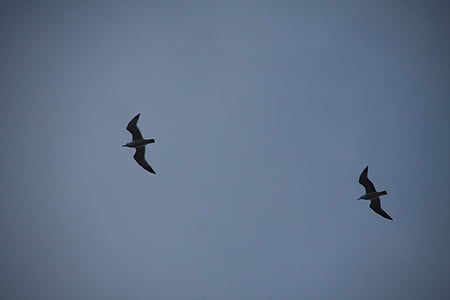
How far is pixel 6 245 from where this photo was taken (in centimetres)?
18612

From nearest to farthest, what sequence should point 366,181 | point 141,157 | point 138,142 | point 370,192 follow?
1. point 138,142
2. point 141,157
3. point 366,181
4. point 370,192

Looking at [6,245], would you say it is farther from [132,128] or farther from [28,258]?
[132,128]

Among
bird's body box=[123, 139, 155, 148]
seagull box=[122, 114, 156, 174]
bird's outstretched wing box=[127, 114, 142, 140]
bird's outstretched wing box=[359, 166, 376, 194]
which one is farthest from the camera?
bird's outstretched wing box=[359, 166, 376, 194]

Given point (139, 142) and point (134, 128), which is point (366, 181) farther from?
point (134, 128)

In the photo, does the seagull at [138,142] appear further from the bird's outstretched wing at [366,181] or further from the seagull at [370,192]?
the seagull at [370,192]

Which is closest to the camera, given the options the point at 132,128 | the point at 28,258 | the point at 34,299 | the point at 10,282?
the point at 132,128

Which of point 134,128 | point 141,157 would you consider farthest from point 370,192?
point 134,128

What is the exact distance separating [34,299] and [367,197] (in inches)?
5527

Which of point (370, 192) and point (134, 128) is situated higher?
point (134, 128)

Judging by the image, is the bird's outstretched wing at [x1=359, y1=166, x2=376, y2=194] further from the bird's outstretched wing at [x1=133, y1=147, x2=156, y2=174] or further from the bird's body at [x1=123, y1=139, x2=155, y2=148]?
the bird's outstretched wing at [x1=133, y1=147, x2=156, y2=174]

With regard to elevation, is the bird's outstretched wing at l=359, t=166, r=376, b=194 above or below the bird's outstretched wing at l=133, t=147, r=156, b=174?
below

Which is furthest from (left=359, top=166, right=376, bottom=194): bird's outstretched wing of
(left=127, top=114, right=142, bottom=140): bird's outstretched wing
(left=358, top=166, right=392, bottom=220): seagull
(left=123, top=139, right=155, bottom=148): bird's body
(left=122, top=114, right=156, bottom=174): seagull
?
(left=127, top=114, right=142, bottom=140): bird's outstretched wing

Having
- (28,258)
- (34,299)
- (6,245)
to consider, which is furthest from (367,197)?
(6,245)

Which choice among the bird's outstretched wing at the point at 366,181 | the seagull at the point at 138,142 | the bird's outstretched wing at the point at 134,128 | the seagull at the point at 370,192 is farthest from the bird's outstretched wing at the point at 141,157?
the seagull at the point at 370,192
